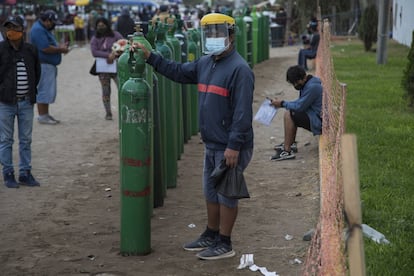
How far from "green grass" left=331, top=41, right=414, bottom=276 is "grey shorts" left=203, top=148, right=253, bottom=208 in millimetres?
1045

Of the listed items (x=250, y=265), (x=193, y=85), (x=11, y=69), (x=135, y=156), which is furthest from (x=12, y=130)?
(x=250, y=265)

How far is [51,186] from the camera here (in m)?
8.95

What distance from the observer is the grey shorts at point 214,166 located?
19.9ft

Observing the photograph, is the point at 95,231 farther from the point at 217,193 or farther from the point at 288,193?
the point at 288,193

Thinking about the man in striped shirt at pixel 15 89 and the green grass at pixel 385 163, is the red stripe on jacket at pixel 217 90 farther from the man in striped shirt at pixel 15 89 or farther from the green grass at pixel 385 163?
the man in striped shirt at pixel 15 89

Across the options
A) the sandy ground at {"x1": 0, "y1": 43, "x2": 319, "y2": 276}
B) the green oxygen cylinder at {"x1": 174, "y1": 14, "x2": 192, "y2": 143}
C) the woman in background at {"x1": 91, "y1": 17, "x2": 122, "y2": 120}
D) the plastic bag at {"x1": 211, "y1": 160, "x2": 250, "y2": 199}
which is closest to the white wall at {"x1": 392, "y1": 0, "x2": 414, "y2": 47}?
the woman in background at {"x1": 91, "y1": 17, "x2": 122, "y2": 120}

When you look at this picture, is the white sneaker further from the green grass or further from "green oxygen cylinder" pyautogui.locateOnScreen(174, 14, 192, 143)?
the green grass

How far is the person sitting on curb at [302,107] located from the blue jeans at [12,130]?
2.82 metres

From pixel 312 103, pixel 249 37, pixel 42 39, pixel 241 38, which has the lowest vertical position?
pixel 249 37

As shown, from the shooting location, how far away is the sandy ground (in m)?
6.12

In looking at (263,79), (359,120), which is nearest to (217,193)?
(359,120)

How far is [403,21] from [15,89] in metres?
22.8

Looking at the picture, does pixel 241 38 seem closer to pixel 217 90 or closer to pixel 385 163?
pixel 385 163

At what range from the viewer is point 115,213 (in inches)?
306
